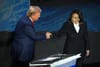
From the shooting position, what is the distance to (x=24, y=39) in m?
3.64

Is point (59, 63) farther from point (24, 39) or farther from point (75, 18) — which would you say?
point (75, 18)

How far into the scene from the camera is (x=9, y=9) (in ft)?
15.7

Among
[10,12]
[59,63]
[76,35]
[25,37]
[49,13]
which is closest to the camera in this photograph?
[59,63]

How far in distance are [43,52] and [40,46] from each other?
0.13 meters

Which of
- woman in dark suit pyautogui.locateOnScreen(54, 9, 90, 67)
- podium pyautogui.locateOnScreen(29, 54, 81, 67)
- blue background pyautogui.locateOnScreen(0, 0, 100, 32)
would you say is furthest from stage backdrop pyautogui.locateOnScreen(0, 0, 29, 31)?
podium pyautogui.locateOnScreen(29, 54, 81, 67)

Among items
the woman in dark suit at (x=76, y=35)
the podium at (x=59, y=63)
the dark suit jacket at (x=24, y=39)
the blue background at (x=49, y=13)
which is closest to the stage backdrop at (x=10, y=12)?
the blue background at (x=49, y=13)

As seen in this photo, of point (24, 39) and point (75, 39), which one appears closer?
point (24, 39)

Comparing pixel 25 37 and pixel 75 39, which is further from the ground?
pixel 25 37

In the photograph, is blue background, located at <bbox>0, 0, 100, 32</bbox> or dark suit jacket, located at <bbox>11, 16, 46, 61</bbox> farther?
blue background, located at <bbox>0, 0, 100, 32</bbox>

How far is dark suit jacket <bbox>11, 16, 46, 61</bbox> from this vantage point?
3.59m

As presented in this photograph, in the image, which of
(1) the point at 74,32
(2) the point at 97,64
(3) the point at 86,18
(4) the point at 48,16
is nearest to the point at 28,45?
(1) the point at 74,32

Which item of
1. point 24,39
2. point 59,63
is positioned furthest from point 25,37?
point 59,63

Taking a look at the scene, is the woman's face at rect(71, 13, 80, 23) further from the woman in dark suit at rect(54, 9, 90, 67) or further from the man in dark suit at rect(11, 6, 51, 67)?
the man in dark suit at rect(11, 6, 51, 67)

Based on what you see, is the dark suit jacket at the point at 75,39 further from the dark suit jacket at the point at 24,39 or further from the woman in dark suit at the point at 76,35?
the dark suit jacket at the point at 24,39
